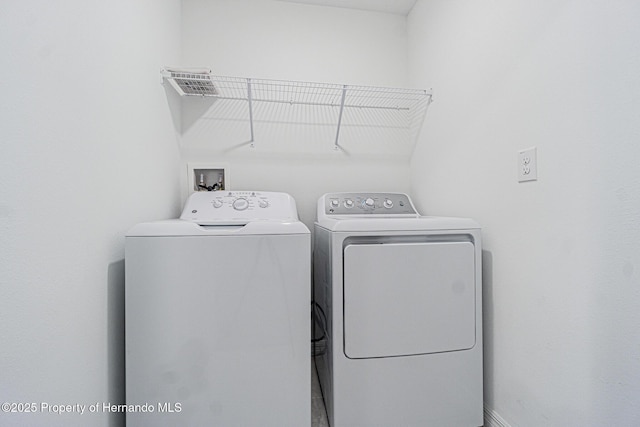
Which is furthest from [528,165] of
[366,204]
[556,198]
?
[366,204]

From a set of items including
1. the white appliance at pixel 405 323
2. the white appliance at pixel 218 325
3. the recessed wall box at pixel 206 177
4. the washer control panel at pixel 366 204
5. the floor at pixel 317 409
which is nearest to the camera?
the white appliance at pixel 218 325

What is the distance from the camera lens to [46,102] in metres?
0.72

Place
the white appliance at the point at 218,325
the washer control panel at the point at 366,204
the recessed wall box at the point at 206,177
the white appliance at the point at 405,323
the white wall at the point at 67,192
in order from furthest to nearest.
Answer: the recessed wall box at the point at 206,177 → the washer control panel at the point at 366,204 → the white appliance at the point at 405,323 → the white appliance at the point at 218,325 → the white wall at the point at 67,192

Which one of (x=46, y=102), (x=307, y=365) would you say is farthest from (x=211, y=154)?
(x=307, y=365)

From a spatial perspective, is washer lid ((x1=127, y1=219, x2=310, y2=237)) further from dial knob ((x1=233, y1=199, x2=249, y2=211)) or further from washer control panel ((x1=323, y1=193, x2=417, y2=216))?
washer control panel ((x1=323, y1=193, x2=417, y2=216))

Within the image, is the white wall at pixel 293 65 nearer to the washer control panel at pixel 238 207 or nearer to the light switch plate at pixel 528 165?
the washer control panel at pixel 238 207

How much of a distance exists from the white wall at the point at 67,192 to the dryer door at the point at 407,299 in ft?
2.95

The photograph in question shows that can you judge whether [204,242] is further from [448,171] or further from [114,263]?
[448,171]

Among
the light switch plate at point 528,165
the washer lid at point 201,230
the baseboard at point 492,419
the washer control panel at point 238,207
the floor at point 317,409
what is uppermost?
the light switch plate at point 528,165

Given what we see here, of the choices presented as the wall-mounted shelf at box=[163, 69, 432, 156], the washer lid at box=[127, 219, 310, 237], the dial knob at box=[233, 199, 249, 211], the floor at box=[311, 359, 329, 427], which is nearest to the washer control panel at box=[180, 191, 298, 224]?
the dial knob at box=[233, 199, 249, 211]

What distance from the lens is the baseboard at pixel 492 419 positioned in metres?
1.16

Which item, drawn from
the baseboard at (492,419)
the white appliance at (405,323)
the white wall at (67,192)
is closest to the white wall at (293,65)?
the white wall at (67,192)

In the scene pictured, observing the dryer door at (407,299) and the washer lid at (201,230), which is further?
the dryer door at (407,299)

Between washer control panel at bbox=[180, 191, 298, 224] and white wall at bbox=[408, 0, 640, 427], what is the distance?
98 cm
